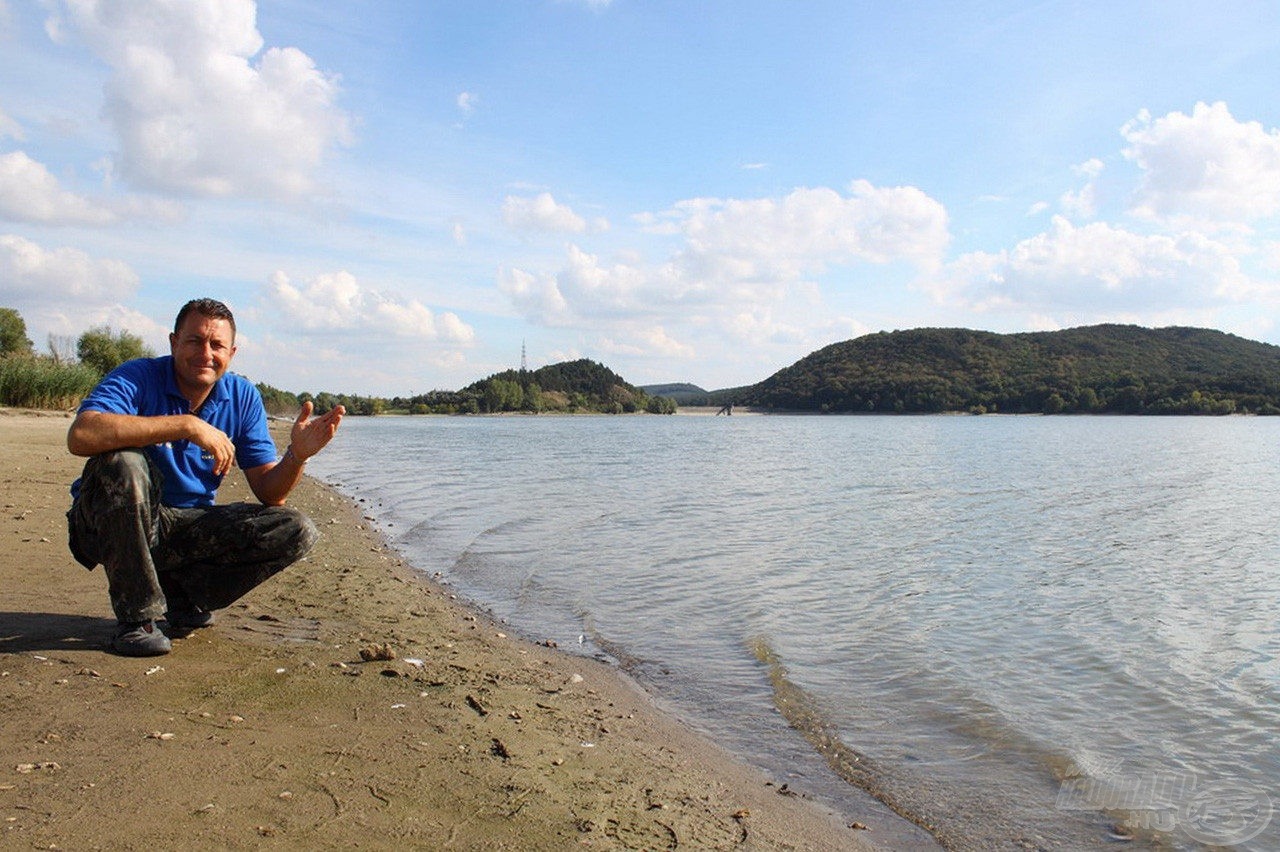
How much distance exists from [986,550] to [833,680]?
26.8ft

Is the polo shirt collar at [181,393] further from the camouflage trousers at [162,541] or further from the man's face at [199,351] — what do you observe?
the camouflage trousers at [162,541]

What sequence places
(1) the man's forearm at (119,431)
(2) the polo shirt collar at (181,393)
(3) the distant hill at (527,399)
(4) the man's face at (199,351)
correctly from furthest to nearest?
(3) the distant hill at (527,399) < (2) the polo shirt collar at (181,393) < (4) the man's face at (199,351) < (1) the man's forearm at (119,431)

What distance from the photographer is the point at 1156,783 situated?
4.80 m

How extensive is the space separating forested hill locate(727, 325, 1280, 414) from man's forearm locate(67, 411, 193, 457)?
141 meters

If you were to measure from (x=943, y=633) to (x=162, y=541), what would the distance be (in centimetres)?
664

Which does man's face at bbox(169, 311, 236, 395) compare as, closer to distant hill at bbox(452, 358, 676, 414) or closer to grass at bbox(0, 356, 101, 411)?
grass at bbox(0, 356, 101, 411)

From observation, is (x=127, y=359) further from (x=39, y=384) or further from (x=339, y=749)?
(x=339, y=749)

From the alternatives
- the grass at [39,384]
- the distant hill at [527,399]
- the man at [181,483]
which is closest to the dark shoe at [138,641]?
the man at [181,483]

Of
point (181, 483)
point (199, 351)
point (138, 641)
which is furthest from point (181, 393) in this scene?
point (138, 641)

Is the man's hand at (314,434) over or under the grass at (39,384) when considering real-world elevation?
under

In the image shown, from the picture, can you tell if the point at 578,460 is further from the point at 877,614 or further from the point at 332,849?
the point at 332,849

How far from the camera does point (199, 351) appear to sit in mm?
4609

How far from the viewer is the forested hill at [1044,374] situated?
125250 millimetres

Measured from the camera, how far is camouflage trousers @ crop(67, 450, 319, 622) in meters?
4.38
